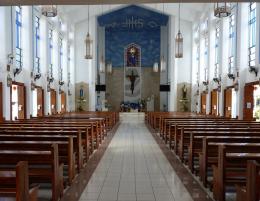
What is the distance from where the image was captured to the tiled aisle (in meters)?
3.91

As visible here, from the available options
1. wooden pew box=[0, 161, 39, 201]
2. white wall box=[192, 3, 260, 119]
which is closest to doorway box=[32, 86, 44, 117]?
white wall box=[192, 3, 260, 119]

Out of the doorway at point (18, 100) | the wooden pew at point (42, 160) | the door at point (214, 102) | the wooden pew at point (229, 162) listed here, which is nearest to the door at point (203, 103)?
the door at point (214, 102)

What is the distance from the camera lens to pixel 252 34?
39.0 ft

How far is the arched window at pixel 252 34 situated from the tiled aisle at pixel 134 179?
6446mm

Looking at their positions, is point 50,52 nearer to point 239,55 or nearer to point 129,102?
point 239,55

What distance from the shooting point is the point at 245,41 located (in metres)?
12.3

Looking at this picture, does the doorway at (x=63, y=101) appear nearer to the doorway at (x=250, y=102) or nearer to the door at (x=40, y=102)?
the door at (x=40, y=102)

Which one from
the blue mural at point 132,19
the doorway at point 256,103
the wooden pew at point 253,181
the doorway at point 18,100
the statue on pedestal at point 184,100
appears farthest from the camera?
the blue mural at point 132,19

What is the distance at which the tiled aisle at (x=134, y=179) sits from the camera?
12.8 ft

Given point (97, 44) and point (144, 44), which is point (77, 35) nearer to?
point (97, 44)

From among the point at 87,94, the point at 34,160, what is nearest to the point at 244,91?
the point at 34,160

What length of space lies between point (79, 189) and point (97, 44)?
66.6 ft

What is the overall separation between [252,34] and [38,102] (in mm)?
9170

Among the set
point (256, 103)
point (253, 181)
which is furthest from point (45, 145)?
point (256, 103)
